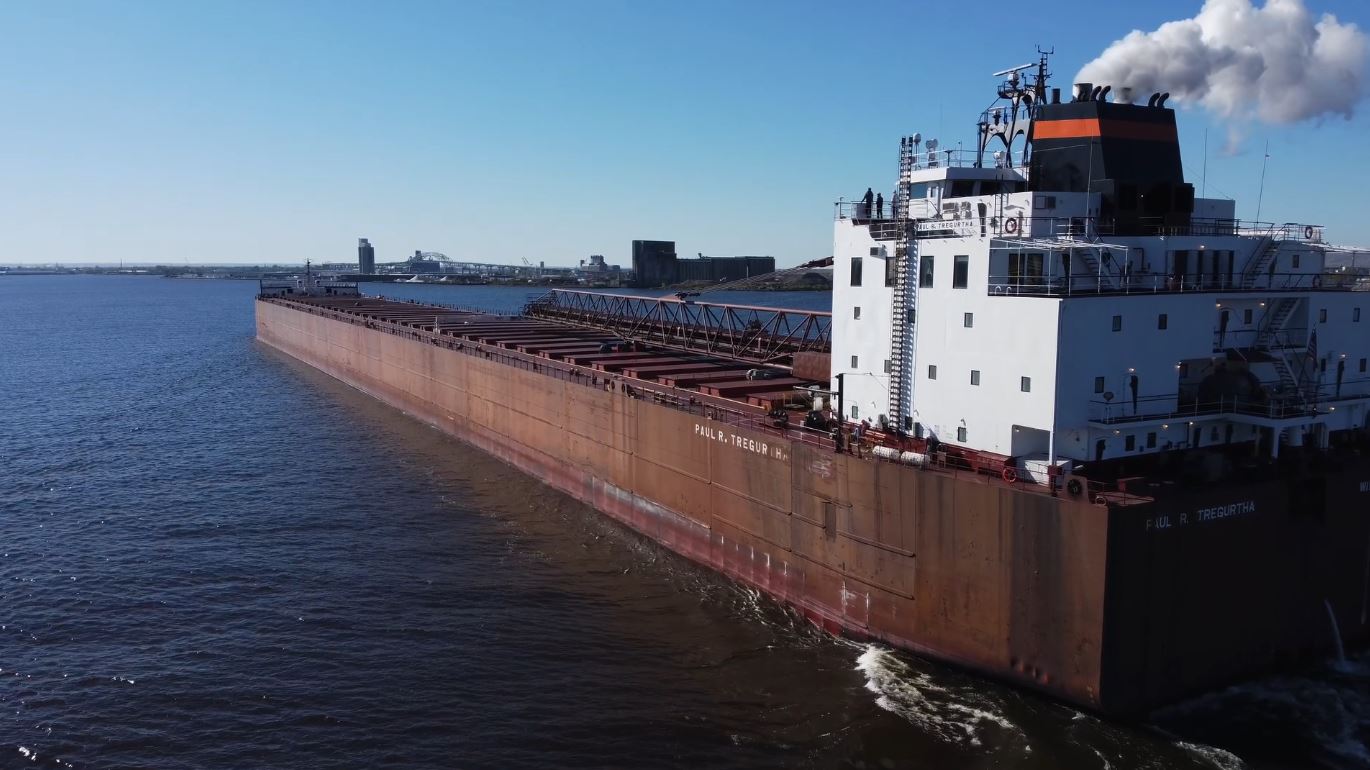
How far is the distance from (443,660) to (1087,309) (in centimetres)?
1507

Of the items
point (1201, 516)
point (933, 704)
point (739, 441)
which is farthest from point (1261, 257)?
point (739, 441)

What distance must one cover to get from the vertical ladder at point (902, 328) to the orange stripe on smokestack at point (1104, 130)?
3.95m

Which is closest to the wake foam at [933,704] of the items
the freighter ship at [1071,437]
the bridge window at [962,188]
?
the freighter ship at [1071,437]

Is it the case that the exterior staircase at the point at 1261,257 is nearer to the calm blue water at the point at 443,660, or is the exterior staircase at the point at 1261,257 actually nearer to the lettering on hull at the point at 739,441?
the calm blue water at the point at 443,660

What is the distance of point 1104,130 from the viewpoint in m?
21.2

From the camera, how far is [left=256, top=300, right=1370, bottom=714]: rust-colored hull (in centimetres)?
1700

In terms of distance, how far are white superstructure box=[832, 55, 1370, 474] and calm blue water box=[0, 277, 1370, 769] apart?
5318 millimetres

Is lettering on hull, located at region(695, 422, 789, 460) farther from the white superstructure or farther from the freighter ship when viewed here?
the white superstructure

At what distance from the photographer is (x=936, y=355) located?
831 inches

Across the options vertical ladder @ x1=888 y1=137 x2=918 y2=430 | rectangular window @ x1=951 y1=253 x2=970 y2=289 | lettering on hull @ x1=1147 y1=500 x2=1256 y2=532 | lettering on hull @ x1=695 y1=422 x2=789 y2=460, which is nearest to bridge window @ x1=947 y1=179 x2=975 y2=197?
vertical ladder @ x1=888 y1=137 x2=918 y2=430

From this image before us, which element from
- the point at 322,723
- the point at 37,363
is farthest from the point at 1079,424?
the point at 37,363

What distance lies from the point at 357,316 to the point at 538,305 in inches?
506

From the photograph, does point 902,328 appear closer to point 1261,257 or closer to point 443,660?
point 1261,257

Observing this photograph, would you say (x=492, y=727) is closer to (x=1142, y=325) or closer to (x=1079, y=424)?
(x=1079, y=424)
